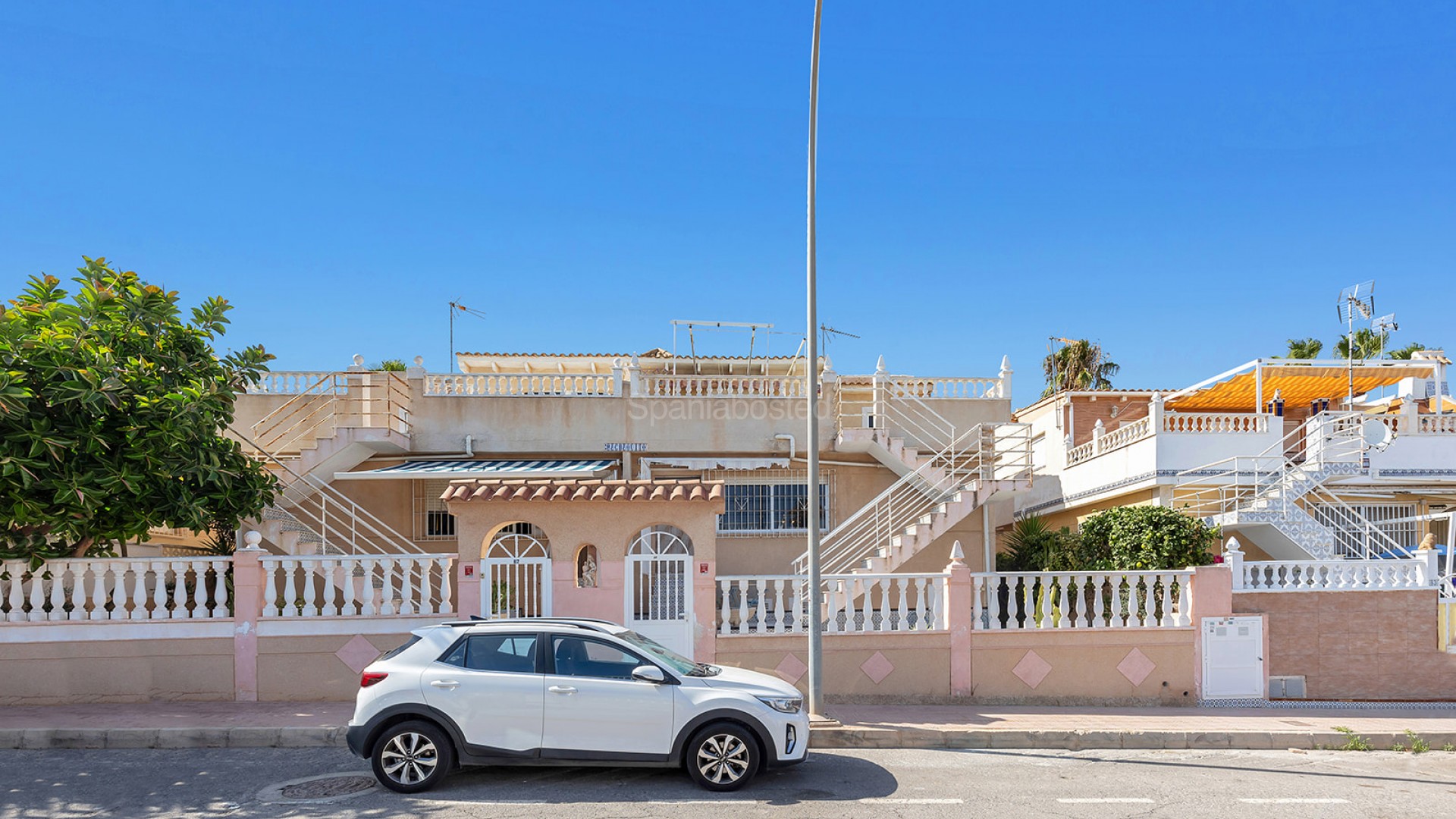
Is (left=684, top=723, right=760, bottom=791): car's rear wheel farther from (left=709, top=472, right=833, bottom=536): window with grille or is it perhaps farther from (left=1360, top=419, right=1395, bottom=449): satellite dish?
(left=1360, top=419, right=1395, bottom=449): satellite dish

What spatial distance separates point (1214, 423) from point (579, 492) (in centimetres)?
1436

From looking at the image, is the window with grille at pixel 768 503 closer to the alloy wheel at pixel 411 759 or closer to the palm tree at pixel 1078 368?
the alloy wheel at pixel 411 759

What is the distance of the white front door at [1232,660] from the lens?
12453mm

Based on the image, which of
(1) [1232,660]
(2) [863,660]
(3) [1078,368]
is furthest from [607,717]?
(3) [1078,368]

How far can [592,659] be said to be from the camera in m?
8.17

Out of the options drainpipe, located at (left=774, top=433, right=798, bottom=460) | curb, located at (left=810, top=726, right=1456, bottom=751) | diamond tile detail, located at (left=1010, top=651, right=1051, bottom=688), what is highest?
drainpipe, located at (left=774, top=433, right=798, bottom=460)

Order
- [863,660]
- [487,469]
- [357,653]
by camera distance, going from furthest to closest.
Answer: [487,469] → [863,660] → [357,653]

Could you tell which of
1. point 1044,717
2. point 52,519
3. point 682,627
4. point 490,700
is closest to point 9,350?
point 52,519

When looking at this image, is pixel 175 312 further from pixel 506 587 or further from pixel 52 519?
pixel 506 587

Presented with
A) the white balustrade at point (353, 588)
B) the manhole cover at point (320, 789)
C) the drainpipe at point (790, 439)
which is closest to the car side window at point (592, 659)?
the manhole cover at point (320, 789)

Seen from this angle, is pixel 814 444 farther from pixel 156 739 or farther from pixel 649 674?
pixel 156 739

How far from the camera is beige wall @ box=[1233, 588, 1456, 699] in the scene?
12828mm

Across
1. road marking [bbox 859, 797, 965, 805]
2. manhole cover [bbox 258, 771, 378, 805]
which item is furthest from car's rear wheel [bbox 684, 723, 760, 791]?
manhole cover [bbox 258, 771, 378, 805]

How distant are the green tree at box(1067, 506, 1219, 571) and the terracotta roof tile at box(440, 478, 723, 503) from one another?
667cm
